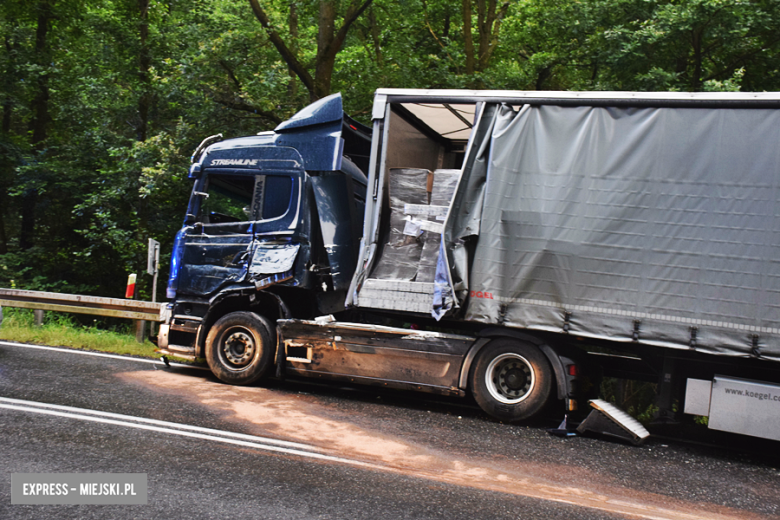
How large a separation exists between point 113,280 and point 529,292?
15836mm

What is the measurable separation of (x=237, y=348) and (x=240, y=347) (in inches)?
1.7

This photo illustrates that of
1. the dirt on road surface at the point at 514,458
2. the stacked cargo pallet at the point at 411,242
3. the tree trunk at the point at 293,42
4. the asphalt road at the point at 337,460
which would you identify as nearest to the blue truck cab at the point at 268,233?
the stacked cargo pallet at the point at 411,242

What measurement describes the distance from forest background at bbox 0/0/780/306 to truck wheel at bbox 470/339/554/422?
6243 mm

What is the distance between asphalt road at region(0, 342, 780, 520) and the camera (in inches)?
164

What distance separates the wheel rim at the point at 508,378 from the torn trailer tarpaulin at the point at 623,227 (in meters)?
0.50

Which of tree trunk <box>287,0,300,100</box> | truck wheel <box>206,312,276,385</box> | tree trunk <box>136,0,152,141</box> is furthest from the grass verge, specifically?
tree trunk <box>287,0,300,100</box>

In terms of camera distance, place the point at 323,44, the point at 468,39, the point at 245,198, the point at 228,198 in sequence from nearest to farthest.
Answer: the point at 245,198 → the point at 228,198 → the point at 323,44 → the point at 468,39

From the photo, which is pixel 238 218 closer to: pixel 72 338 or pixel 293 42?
pixel 72 338

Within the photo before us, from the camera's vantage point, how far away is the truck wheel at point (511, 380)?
6.52 metres

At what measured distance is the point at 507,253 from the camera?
6.56 meters

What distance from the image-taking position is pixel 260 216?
8.03m

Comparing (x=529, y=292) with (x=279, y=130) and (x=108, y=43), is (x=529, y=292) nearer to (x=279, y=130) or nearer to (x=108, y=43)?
(x=279, y=130)

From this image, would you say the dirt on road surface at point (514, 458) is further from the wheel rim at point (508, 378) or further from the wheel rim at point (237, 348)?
the wheel rim at point (237, 348)

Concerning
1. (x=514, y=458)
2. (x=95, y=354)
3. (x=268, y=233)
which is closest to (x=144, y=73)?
(x=95, y=354)
